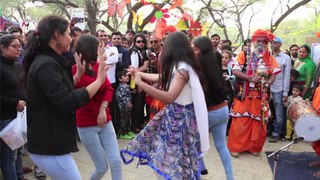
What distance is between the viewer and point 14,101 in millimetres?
3363

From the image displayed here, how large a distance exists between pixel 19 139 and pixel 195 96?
1.77m

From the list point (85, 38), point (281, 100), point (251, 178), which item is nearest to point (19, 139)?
point (85, 38)

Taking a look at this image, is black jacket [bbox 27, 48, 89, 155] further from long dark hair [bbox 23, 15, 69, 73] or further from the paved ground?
the paved ground

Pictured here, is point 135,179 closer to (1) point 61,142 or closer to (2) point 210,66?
(2) point 210,66

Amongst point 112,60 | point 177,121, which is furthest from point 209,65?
point 112,60

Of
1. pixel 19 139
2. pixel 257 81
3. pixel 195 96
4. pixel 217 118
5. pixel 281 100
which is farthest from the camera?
pixel 281 100

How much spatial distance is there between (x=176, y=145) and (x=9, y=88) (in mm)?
1847

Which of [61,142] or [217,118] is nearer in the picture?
[61,142]

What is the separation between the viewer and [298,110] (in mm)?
4543

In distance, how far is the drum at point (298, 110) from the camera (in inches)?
171

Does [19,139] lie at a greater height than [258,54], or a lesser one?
lesser

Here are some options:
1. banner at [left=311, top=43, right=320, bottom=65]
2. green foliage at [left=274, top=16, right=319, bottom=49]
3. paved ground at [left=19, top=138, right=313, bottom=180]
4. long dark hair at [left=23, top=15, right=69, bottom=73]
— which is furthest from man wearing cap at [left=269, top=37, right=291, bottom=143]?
green foliage at [left=274, top=16, right=319, bottom=49]

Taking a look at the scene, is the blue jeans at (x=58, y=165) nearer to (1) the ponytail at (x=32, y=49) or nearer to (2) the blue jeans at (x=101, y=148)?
(1) the ponytail at (x=32, y=49)

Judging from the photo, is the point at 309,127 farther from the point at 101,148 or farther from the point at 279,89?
the point at 101,148
